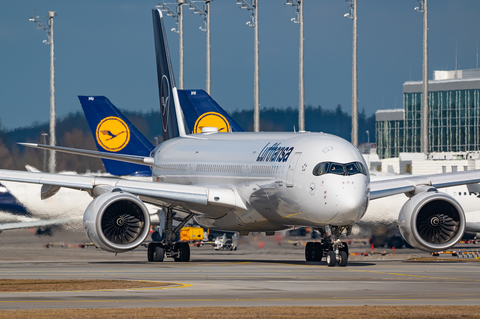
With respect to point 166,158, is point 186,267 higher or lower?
lower

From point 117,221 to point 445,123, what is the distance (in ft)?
375

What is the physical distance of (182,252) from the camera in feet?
111

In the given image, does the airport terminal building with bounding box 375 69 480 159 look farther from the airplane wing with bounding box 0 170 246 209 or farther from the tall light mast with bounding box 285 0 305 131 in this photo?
the airplane wing with bounding box 0 170 246 209

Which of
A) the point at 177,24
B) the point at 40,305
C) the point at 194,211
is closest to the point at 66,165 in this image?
the point at 177,24

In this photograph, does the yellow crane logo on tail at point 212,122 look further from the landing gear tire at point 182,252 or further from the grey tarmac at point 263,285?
the grey tarmac at point 263,285

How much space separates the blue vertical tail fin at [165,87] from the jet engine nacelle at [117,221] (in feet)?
42.6

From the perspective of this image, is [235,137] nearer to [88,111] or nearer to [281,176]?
[281,176]

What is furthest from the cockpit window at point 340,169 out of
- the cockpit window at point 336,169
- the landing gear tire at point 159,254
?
the landing gear tire at point 159,254

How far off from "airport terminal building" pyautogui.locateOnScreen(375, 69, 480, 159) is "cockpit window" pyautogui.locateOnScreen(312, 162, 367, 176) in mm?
109403

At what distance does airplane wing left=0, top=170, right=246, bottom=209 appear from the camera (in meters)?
31.5

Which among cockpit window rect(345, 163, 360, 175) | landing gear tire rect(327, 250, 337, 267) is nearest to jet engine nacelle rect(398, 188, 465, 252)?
landing gear tire rect(327, 250, 337, 267)

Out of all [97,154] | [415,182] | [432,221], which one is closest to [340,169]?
[432,221]

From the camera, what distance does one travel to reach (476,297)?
19.4 m

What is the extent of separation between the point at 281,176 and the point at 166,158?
34.6ft
